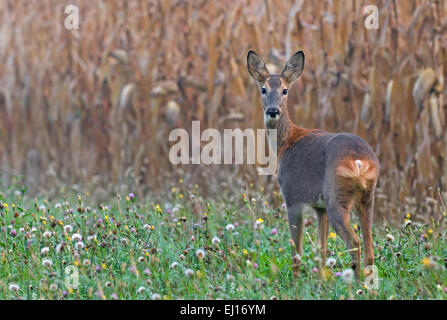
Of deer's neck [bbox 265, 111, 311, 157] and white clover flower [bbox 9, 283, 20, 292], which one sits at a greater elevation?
deer's neck [bbox 265, 111, 311, 157]

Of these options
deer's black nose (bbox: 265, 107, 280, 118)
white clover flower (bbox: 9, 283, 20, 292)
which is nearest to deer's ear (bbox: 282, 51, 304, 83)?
deer's black nose (bbox: 265, 107, 280, 118)

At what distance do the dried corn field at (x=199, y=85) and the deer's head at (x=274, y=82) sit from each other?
66.0 inches

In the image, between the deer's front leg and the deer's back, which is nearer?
the deer's back

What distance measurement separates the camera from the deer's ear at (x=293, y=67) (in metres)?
5.44

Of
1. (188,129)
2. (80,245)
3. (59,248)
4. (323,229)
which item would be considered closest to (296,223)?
(323,229)

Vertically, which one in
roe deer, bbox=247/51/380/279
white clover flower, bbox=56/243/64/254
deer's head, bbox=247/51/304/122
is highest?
deer's head, bbox=247/51/304/122

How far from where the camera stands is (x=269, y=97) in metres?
5.28

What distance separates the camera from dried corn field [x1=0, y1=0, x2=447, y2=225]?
7031 mm

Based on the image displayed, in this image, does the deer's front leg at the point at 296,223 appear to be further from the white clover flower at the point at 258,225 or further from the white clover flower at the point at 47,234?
the white clover flower at the point at 47,234

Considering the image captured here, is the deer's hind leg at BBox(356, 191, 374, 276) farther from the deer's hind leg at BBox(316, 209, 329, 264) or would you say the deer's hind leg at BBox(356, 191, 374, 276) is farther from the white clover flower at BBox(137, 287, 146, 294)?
the white clover flower at BBox(137, 287, 146, 294)

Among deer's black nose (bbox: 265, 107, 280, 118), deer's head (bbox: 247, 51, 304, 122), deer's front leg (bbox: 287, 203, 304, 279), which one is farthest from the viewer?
deer's head (bbox: 247, 51, 304, 122)

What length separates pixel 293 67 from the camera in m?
5.47

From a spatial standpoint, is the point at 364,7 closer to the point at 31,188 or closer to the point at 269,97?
the point at 269,97

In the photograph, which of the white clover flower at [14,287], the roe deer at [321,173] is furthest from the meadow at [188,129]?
the roe deer at [321,173]
